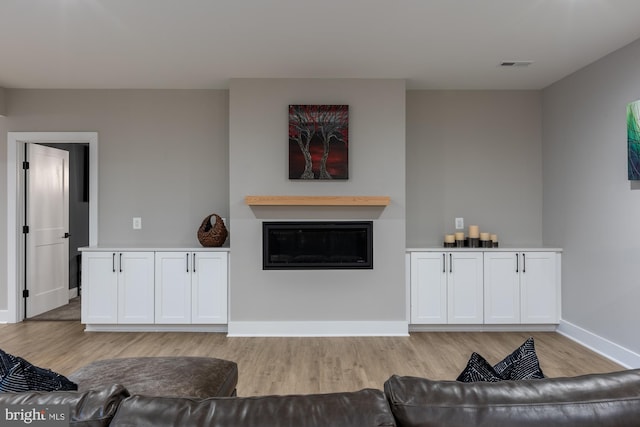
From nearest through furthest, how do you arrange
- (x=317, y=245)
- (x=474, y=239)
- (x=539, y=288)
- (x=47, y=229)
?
1. (x=317, y=245)
2. (x=539, y=288)
3. (x=474, y=239)
4. (x=47, y=229)

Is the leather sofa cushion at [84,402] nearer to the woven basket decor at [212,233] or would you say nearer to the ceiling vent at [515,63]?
the woven basket decor at [212,233]

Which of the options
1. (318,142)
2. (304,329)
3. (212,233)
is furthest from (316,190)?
(304,329)

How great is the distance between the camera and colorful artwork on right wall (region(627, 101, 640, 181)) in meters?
3.16

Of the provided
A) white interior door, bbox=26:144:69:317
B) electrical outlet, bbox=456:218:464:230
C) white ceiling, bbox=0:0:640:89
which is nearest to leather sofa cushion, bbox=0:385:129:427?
white ceiling, bbox=0:0:640:89

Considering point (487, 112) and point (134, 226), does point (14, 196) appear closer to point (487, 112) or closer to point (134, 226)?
point (134, 226)

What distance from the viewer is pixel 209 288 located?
165 inches

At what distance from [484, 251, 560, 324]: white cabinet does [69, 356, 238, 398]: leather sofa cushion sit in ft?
10.2

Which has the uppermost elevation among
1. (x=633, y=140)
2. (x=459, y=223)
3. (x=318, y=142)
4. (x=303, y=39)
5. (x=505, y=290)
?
(x=303, y=39)

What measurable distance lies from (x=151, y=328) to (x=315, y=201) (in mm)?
2201

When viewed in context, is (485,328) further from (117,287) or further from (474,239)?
(117,287)

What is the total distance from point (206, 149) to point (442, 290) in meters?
3.00

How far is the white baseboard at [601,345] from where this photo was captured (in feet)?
10.7

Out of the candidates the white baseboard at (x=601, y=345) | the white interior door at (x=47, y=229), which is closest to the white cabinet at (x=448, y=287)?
the white baseboard at (x=601, y=345)

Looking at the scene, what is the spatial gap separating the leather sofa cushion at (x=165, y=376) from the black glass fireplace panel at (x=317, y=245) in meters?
2.03
